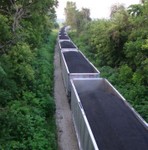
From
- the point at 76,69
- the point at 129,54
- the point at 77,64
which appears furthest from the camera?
the point at 77,64

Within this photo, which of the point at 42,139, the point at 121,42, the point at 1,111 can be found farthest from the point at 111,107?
the point at 121,42

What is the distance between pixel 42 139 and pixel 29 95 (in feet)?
14.2

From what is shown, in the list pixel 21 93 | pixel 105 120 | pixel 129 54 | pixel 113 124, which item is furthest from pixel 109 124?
pixel 129 54

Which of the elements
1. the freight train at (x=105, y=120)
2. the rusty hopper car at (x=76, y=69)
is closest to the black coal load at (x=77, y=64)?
the rusty hopper car at (x=76, y=69)

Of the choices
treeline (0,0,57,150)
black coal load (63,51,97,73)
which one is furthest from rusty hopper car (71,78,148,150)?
black coal load (63,51,97,73)

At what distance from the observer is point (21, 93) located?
15648 millimetres

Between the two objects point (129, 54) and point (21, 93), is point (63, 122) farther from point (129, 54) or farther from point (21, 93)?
point (129, 54)

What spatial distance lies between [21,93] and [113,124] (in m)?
6.64

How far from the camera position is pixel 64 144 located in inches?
517

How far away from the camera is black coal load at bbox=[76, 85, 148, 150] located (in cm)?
938

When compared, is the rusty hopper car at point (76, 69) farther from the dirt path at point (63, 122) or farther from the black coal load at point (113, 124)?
the black coal load at point (113, 124)

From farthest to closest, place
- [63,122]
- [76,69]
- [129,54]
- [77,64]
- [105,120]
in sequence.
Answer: [77,64]
[76,69]
[129,54]
[63,122]
[105,120]

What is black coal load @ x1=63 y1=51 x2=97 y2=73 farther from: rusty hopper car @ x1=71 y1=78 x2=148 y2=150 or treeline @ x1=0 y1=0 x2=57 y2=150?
rusty hopper car @ x1=71 y1=78 x2=148 y2=150

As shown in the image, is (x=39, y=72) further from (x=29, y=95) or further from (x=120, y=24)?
(x=120, y=24)
